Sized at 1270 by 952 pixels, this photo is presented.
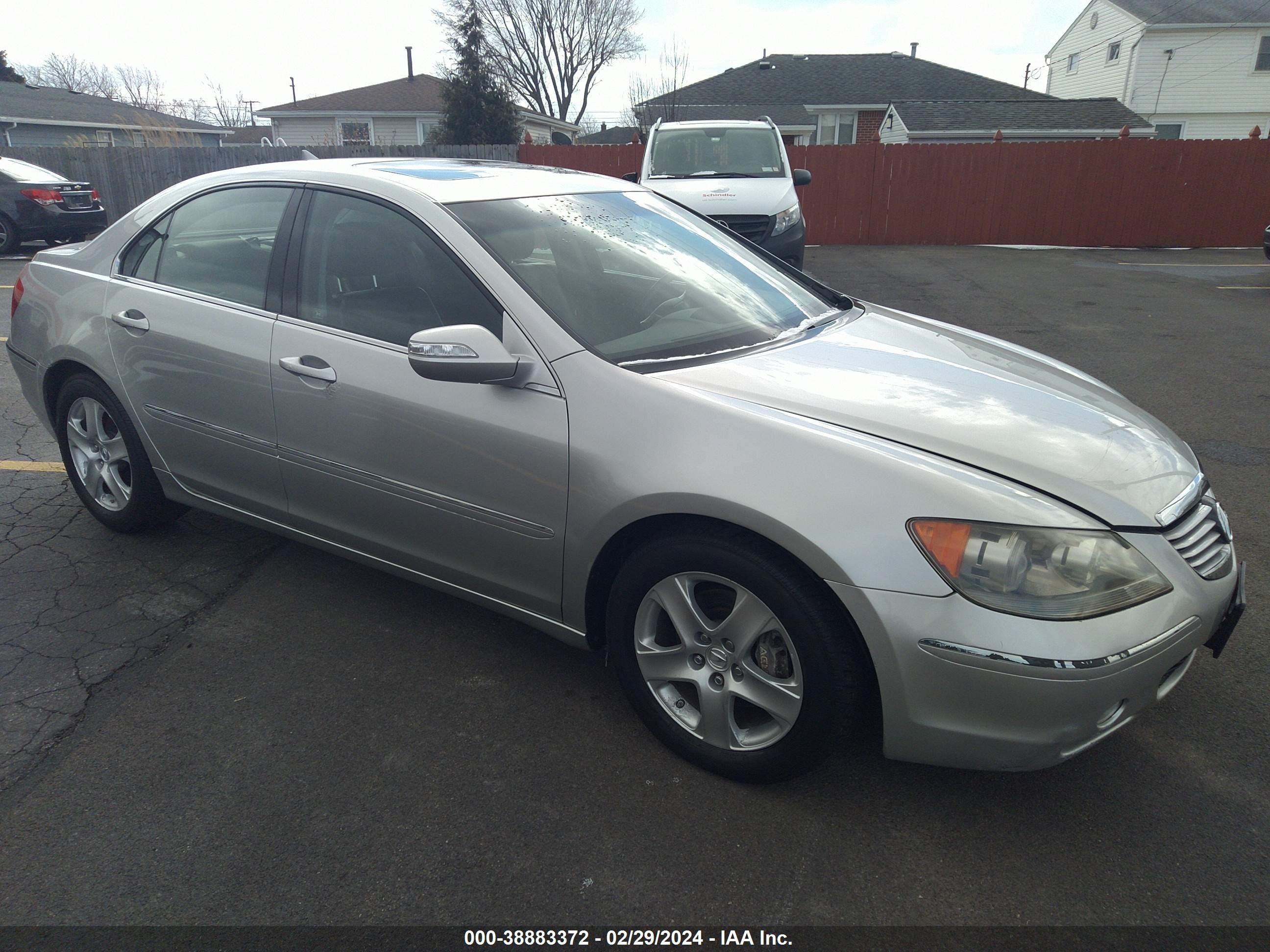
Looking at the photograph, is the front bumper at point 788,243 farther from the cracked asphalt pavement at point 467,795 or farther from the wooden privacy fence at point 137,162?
the wooden privacy fence at point 137,162

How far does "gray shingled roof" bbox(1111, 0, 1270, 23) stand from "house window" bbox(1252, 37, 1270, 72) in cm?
69

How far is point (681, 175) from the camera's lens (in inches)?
→ 427

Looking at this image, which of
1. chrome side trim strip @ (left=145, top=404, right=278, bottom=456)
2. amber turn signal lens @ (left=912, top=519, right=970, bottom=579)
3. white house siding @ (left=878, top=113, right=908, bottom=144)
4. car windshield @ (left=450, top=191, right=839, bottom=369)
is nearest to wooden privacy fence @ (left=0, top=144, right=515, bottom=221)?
white house siding @ (left=878, top=113, right=908, bottom=144)

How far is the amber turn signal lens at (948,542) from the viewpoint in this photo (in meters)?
2.04

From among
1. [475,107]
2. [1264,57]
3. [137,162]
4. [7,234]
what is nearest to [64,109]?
[475,107]

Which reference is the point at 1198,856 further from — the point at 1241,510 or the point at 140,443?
the point at 140,443

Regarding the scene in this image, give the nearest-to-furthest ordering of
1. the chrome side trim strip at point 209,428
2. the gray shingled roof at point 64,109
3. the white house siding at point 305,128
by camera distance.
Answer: the chrome side trim strip at point 209,428 → the gray shingled roof at point 64,109 → the white house siding at point 305,128

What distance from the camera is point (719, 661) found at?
7.92 ft

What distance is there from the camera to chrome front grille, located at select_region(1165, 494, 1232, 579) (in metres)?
2.25

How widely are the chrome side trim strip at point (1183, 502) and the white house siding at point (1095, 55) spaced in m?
38.0

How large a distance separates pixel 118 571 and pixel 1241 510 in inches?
201

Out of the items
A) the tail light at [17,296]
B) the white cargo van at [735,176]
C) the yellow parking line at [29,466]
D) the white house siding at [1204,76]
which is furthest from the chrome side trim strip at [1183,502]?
the white house siding at [1204,76]

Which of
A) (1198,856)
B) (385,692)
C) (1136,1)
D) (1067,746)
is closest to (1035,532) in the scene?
(1067,746)

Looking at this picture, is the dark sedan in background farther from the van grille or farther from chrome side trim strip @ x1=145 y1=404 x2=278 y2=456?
chrome side trim strip @ x1=145 y1=404 x2=278 y2=456
